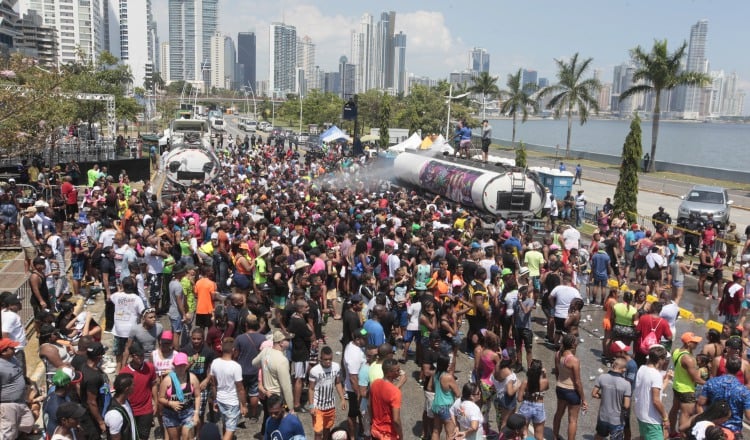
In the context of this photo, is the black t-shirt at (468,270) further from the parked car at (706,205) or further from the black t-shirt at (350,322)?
the parked car at (706,205)

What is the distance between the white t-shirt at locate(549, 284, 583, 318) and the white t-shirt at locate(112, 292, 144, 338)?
7.00 metres

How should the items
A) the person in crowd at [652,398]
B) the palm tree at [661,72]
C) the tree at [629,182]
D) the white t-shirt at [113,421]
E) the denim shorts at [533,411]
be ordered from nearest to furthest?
1. the white t-shirt at [113,421]
2. the person in crowd at [652,398]
3. the denim shorts at [533,411]
4. the tree at [629,182]
5. the palm tree at [661,72]

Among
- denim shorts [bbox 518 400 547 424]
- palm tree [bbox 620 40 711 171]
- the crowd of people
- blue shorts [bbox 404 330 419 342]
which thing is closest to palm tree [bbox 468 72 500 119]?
palm tree [bbox 620 40 711 171]

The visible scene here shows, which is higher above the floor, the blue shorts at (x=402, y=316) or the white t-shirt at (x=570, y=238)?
the white t-shirt at (x=570, y=238)

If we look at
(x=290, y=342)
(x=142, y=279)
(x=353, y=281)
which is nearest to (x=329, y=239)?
(x=353, y=281)

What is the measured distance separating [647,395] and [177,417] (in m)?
5.51

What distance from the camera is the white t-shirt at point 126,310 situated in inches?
374

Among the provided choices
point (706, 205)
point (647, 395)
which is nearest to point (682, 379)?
point (647, 395)

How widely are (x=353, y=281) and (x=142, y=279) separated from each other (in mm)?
4809

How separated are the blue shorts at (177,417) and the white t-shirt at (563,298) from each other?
675cm

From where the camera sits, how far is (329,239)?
49.9 ft

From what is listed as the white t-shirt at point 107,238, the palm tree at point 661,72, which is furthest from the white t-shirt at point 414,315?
the palm tree at point 661,72

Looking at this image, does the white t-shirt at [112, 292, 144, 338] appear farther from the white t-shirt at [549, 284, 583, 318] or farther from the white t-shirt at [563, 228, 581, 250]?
the white t-shirt at [563, 228, 581, 250]

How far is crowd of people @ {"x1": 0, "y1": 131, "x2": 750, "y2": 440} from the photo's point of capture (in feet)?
23.7
